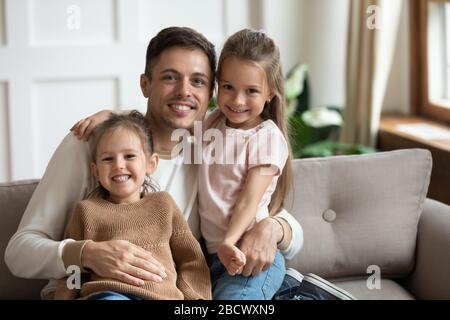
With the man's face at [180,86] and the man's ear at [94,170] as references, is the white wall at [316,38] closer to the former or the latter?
the man's face at [180,86]

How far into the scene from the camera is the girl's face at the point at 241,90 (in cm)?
159

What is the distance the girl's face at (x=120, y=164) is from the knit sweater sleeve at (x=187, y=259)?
9 centimetres

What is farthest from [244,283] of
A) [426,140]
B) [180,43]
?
[426,140]

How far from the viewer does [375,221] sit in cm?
190

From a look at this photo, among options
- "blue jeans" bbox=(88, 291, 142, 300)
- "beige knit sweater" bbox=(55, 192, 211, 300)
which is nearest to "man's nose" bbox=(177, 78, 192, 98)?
"beige knit sweater" bbox=(55, 192, 211, 300)

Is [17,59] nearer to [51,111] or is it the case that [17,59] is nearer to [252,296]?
[51,111]

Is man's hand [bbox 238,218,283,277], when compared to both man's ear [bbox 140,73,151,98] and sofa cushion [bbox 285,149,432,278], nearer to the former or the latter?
sofa cushion [bbox 285,149,432,278]

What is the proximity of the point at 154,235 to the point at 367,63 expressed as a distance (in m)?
2.10

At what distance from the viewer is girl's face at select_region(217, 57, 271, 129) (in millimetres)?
1586

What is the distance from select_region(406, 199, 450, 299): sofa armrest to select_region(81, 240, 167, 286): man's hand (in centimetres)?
79

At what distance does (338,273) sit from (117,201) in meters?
0.69

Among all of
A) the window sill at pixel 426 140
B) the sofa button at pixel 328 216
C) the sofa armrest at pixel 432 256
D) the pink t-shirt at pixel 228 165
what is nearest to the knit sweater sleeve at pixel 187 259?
the pink t-shirt at pixel 228 165

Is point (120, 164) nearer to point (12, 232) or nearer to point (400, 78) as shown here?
point (12, 232)
